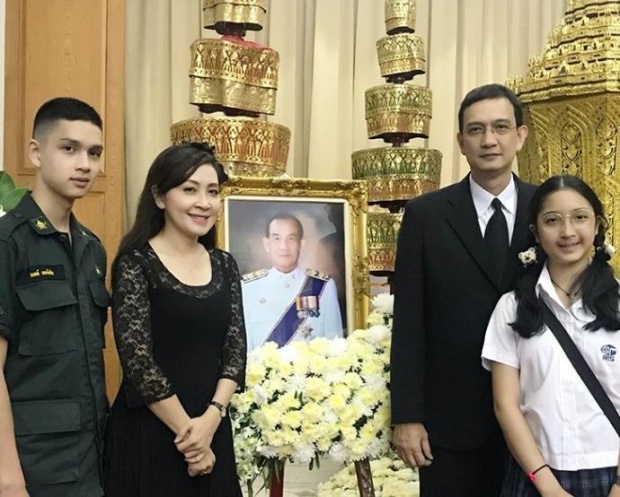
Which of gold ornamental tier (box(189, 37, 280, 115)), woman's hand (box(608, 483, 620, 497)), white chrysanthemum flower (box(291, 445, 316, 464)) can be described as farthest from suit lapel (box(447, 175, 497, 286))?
gold ornamental tier (box(189, 37, 280, 115))

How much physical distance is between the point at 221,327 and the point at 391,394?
421mm

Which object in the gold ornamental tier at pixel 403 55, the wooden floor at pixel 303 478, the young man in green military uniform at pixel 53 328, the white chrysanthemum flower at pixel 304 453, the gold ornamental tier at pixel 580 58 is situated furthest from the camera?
the gold ornamental tier at pixel 403 55

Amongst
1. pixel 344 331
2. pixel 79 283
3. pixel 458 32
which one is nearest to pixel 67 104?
pixel 79 283

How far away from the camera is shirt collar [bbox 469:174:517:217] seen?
1.82 meters

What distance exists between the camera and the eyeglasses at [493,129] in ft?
5.83

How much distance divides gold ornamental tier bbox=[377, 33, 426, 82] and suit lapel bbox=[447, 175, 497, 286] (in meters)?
1.44

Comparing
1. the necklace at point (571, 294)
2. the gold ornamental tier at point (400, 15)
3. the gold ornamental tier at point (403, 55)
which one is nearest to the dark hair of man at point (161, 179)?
the necklace at point (571, 294)

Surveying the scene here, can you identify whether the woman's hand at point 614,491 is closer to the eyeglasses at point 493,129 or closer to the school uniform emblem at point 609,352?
the school uniform emblem at point 609,352

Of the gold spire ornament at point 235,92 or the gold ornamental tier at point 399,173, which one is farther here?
the gold ornamental tier at point 399,173

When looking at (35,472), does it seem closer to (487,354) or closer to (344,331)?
(487,354)

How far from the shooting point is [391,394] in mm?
1821

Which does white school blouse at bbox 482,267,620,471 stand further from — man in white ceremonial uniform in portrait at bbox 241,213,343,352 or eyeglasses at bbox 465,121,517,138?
man in white ceremonial uniform in portrait at bbox 241,213,343,352

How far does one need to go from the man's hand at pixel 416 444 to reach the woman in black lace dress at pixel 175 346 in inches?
15.2

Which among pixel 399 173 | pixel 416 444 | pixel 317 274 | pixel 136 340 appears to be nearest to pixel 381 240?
pixel 399 173
